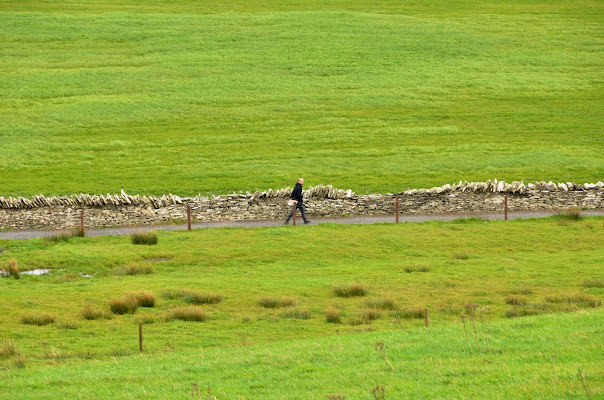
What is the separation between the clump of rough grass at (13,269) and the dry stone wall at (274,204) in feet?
30.1

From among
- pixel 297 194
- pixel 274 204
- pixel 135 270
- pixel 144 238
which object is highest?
pixel 297 194

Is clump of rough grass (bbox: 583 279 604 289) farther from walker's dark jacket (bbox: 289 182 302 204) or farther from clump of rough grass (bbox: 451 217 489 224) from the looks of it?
walker's dark jacket (bbox: 289 182 302 204)

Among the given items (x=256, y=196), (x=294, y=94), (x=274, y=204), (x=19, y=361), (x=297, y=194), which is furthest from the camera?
(x=294, y=94)

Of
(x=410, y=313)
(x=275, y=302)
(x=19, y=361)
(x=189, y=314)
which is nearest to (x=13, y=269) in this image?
(x=189, y=314)

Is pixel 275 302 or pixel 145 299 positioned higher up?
pixel 145 299

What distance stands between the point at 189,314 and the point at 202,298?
83.9 inches

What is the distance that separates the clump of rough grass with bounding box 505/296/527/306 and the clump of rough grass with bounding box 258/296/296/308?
5.59 meters

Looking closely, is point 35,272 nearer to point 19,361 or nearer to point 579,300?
point 19,361

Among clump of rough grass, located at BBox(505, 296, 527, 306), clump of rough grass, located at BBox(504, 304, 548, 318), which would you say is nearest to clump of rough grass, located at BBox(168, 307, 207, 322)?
clump of rough grass, located at BBox(504, 304, 548, 318)

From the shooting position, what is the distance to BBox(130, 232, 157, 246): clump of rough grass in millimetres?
32531

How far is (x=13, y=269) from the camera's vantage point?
2762 centimetres

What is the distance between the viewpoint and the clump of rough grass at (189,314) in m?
21.1

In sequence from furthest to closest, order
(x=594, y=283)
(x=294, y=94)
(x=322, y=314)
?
(x=294, y=94), (x=594, y=283), (x=322, y=314)

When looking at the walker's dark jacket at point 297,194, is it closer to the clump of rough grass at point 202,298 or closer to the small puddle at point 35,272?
the small puddle at point 35,272
